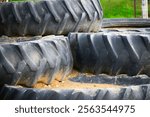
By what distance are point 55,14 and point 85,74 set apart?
0.37 m

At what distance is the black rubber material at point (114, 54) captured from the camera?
6.20 ft

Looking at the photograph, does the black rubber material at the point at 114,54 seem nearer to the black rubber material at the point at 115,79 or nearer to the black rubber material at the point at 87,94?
the black rubber material at the point at 115,79

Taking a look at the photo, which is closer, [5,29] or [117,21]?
[5,29]

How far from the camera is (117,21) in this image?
3.07 meters

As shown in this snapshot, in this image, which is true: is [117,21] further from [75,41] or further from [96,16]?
[75,41]

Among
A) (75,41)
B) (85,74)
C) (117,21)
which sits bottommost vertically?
(85,74)

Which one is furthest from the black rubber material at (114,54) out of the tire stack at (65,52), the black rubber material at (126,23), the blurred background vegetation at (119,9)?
the blurred background vegetation at (119,9)

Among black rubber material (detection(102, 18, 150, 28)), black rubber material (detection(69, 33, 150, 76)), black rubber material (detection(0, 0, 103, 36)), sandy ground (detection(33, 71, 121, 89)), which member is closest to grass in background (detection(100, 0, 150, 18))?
black rubber material (detection(102, 18, 150, 28))

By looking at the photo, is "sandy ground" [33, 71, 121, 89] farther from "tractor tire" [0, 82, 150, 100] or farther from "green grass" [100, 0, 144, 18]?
"green grass" [100, 0, 144, 18]

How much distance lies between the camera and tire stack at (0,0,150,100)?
5.28 ft

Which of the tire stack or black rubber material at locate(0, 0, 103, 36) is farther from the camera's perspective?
black rubber material at locate(0, 0, 103, 36)

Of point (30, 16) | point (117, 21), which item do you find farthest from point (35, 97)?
point (117, 21)

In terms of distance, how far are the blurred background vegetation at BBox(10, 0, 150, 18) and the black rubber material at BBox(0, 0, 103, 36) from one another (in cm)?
585

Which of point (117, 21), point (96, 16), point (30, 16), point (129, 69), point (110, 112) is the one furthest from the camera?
point (117, 21)
